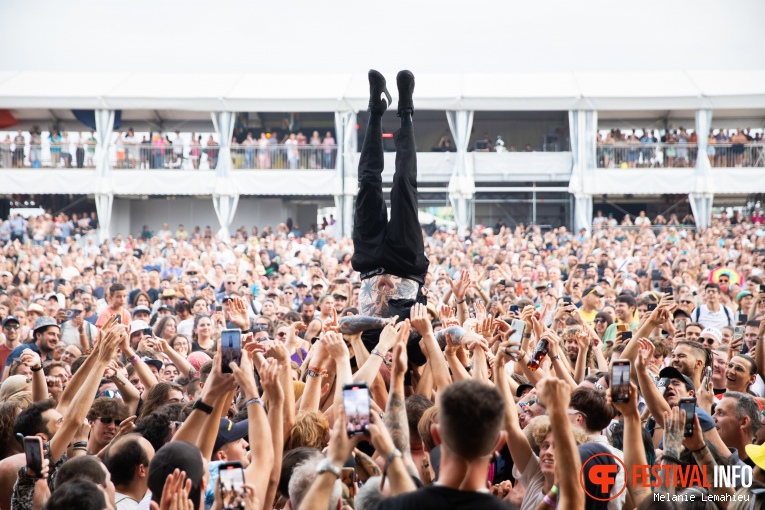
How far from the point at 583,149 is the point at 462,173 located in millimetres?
3436

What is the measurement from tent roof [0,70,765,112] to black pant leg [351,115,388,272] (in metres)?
17.2

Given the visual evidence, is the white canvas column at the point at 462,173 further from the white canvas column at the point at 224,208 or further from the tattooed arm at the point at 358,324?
the tattooed arm at the point at 358,324

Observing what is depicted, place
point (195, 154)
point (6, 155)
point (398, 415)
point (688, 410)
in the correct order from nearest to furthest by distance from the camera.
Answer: point (398, 415), point (688, 410), point (6, 155), point (195, 154)

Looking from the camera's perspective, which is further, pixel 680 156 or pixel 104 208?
pixel 104 208

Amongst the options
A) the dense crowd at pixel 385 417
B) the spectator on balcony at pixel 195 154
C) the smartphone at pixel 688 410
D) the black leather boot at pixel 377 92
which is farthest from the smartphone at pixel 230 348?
the spectator on balcony at pixel 195 154

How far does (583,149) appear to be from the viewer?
22.5 m

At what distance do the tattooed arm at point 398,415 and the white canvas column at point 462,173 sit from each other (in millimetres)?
19061

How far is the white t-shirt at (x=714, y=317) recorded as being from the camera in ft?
26.4

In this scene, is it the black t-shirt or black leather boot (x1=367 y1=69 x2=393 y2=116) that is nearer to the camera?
the black t-shirt

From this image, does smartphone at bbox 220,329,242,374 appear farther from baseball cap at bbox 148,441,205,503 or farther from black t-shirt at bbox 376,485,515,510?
black t-shirt at bbox 376,485,515,510

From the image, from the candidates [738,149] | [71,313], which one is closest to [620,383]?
[71,313]

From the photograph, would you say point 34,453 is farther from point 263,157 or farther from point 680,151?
point 680,151

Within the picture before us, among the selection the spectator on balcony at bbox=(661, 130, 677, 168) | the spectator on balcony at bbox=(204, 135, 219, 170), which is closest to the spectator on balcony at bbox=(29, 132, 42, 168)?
the spectator on balcony at bbox=(204, 135, 219, 170)

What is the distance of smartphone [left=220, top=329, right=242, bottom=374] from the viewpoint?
3.11 meters
